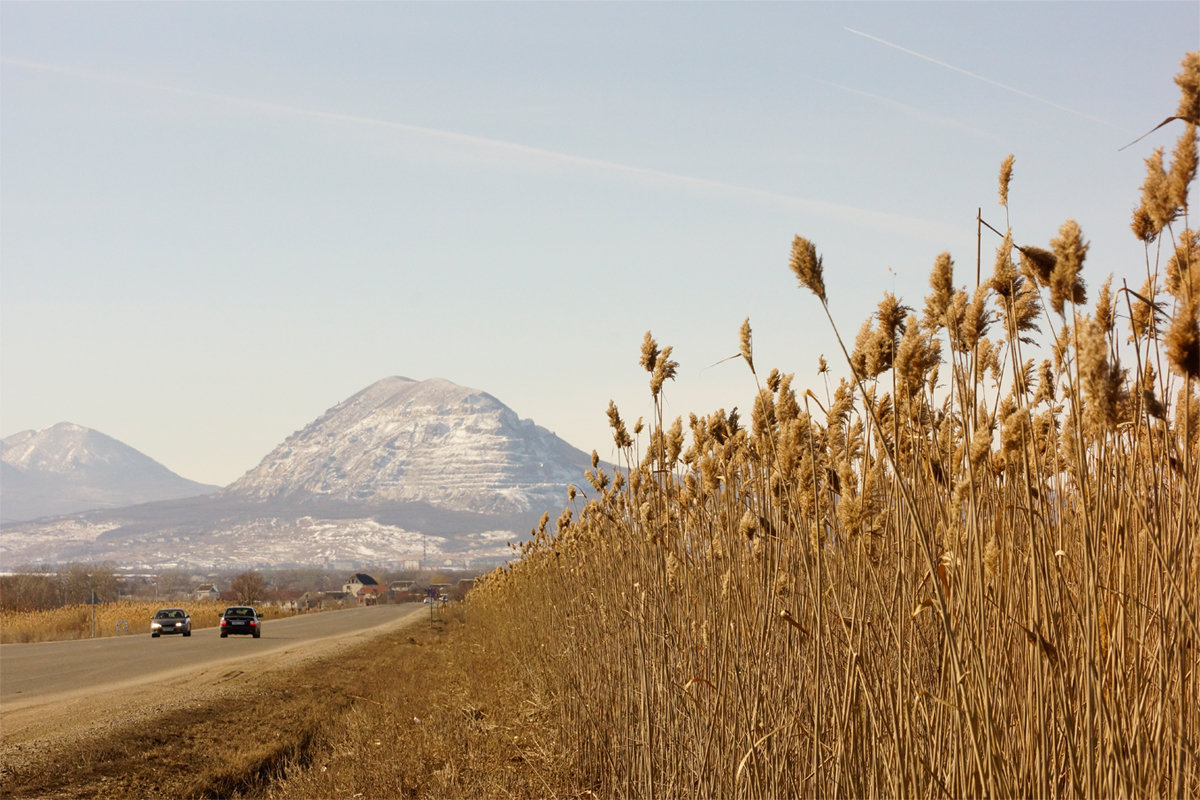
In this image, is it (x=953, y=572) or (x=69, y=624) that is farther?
(x=69, y=624)

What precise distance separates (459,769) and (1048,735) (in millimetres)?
5973

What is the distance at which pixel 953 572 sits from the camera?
2.38m

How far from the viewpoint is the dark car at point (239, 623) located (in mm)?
33656

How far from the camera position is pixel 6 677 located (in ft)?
57.6

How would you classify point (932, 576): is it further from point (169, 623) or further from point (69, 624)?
point (69, 624)

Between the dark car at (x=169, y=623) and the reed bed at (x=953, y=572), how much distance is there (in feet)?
105

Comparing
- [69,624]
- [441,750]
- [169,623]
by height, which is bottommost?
[69,624]

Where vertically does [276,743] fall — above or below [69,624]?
above

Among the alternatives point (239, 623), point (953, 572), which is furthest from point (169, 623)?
point (953, 572)

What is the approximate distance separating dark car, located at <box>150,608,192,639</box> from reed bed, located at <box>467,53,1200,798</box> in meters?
32.1

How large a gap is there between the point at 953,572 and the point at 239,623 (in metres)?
34.8

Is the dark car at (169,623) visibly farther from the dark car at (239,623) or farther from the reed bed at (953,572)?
the reed bed at (953,572)

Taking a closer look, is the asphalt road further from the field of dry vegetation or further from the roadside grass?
the field of dry vegetation

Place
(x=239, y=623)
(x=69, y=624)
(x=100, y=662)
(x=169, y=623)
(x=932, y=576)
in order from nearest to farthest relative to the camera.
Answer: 1. (x=932, y=576)
2. (x=100, y=662)
3. (x=169, y=623)
4. (x=239, y=623)
5. (x=69, y=624)
